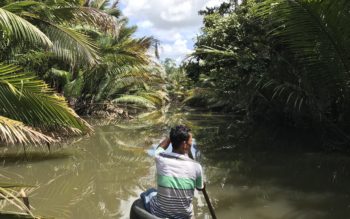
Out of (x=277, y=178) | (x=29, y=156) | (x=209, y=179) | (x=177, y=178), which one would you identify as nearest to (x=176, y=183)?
(x=177, y=178)

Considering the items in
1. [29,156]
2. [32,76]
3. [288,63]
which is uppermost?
[288,63]

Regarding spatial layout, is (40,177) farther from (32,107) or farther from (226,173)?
(226,173)

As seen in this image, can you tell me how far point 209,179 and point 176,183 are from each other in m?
4.50

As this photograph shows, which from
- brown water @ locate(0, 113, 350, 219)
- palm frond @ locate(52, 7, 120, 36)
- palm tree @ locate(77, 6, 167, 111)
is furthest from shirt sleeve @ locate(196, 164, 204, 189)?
palm tree @ locate(77, 6, 167, 111)

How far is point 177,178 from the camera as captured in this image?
3902 millimetres

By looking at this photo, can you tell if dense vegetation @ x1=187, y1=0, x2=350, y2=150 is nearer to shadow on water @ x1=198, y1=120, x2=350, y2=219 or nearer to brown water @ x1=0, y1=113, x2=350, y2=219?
shadow on water @ x1=198, y1=120, x2=350, y2=219

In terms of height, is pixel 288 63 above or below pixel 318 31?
below

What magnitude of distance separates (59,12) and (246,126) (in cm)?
1022

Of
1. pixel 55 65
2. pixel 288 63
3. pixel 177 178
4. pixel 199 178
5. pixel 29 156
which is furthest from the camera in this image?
pixel 55 65

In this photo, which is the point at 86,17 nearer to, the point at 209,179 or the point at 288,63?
the point at 209,179

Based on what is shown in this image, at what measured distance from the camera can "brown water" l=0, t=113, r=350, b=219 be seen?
255 inches

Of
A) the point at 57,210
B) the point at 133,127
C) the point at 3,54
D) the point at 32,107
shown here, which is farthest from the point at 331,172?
the point at 133,127

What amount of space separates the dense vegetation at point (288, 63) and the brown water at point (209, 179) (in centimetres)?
115

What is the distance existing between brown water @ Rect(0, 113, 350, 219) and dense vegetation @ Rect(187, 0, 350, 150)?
3.78 ft
